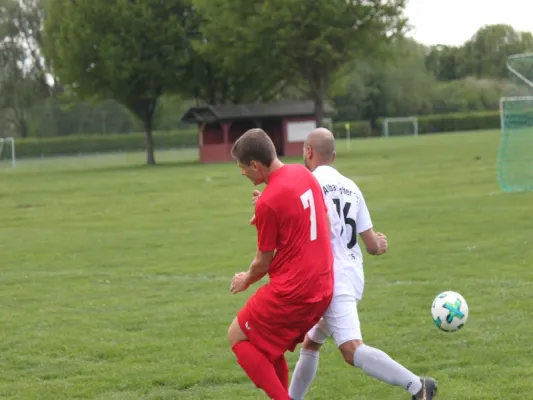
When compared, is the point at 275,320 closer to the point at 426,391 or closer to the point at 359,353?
the point at 359,353

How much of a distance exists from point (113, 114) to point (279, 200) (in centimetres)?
7846

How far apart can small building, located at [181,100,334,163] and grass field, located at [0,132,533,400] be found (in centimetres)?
2924

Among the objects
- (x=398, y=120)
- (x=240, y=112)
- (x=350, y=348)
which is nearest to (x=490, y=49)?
(x=398, y=120)

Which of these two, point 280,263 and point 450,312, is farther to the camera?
point 450,312

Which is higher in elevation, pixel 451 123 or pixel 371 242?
pixel 371 242

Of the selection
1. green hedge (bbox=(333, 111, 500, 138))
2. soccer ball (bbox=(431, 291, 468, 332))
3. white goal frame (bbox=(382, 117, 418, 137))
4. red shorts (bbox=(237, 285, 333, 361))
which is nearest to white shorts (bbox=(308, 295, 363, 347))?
red shorts (bbox=(237, 285, 333, 361))

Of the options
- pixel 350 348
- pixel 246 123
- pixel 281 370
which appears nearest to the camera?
pixel 350 348

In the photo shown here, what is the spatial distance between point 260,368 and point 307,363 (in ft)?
2.01

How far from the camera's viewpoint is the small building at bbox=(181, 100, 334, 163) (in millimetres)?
52281

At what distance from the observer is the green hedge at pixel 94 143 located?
239 ft

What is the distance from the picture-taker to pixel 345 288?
5.71 m

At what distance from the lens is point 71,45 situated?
51719mm

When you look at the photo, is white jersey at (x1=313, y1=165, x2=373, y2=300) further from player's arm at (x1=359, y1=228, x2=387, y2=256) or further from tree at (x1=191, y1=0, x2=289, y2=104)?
tree at (x1=191, y1=0, x2=289, y2=104)

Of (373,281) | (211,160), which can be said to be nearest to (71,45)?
(211,160)
